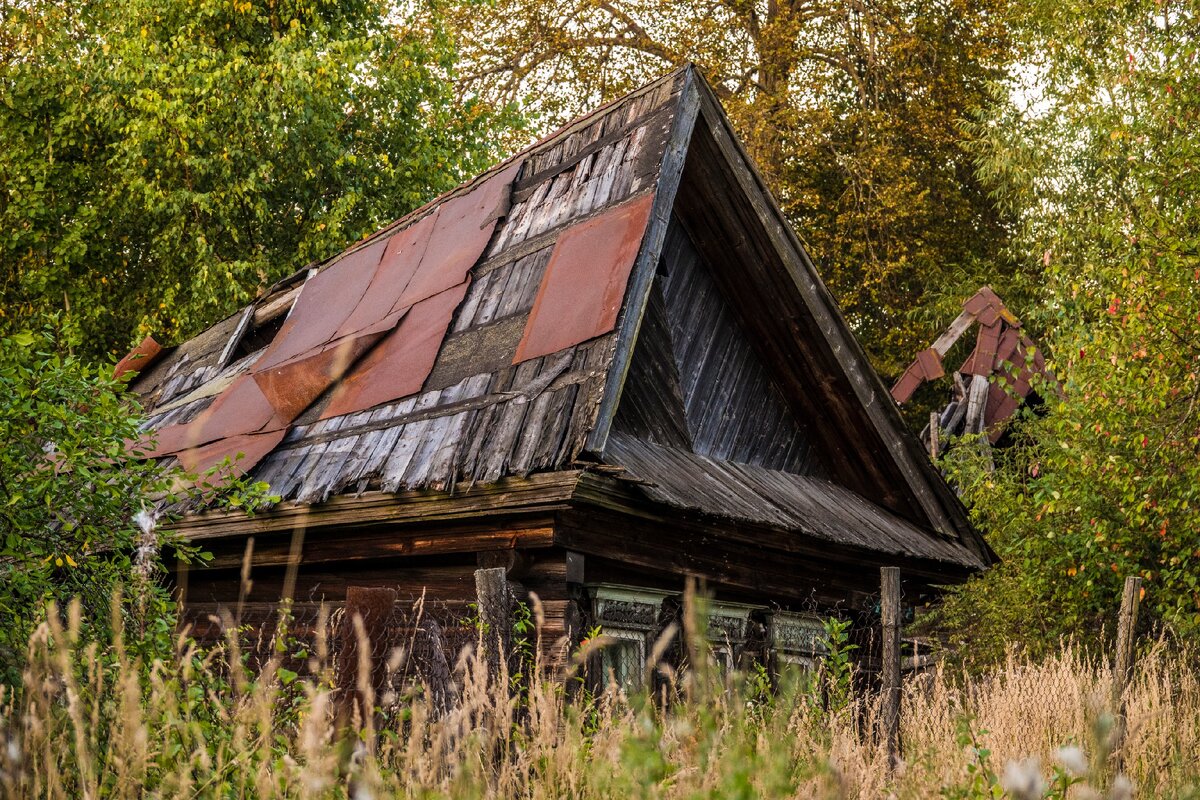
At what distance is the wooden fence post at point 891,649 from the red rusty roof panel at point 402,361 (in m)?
3.17

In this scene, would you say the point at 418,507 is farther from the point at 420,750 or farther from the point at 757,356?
the point at 757,356

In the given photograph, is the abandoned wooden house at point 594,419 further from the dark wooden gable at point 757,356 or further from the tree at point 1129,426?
the tree at point 1129,426

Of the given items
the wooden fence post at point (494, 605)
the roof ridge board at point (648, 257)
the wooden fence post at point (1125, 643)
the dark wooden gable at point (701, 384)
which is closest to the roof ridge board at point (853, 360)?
the roof ridge board at point (648, 257)

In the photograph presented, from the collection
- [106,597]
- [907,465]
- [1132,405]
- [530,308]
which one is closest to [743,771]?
[106,597]

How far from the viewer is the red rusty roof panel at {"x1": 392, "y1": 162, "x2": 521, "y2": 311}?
8891 millimetres

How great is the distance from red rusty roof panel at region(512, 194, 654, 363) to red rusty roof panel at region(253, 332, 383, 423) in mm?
1700

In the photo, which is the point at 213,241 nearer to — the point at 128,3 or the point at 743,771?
the point at 128,3

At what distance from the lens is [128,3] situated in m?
18.0

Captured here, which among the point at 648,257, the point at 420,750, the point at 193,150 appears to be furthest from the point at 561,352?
the point at 193,150

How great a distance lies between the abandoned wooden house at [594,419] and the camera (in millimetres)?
6625

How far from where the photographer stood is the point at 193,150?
1761 cm

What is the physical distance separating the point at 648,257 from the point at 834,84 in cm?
1813

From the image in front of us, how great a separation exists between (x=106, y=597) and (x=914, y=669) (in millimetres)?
6386

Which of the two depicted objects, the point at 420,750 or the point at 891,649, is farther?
the point at 891,649
